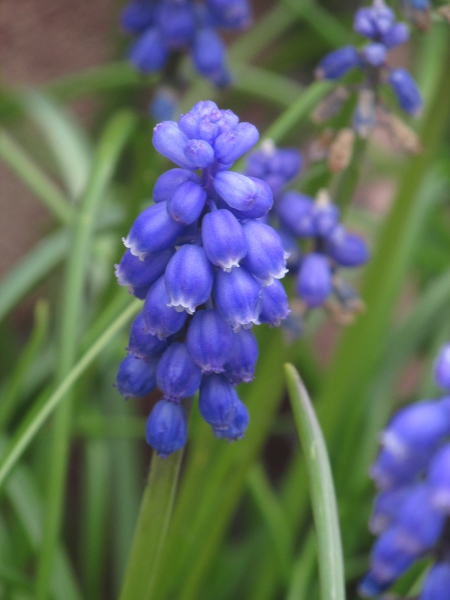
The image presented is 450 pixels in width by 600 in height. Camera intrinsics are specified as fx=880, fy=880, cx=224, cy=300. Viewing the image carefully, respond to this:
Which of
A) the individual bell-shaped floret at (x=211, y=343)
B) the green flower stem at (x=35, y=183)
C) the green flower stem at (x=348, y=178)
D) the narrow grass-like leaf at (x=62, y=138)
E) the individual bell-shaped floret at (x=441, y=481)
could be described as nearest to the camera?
the individual bell-shaped floret at (x=441, y=481)

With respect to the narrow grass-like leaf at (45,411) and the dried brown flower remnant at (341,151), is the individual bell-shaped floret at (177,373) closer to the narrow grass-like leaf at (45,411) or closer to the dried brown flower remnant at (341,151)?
the narrow grass-like leaf at (45,411)

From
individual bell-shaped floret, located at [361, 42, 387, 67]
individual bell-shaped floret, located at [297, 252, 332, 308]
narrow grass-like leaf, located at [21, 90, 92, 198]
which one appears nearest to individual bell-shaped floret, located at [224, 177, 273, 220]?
individual bell-shaped floret, located at [297, 252, 332, 308]

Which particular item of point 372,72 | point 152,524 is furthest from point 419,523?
point 372,72

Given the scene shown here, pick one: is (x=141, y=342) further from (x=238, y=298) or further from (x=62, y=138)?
(x=62, y=138)

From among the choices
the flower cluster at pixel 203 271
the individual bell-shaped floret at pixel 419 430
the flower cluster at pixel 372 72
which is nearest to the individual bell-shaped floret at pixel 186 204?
the flower cluster at pixel 203 271

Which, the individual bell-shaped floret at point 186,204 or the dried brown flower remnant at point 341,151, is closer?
the individual bell-shaped floret at point 186,204

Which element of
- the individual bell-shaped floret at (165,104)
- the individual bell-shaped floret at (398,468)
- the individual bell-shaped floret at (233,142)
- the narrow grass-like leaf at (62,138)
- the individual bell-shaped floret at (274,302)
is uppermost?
the narrow grass-like leaf at (62,138)

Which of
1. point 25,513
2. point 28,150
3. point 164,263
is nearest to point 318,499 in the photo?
point 164,263
